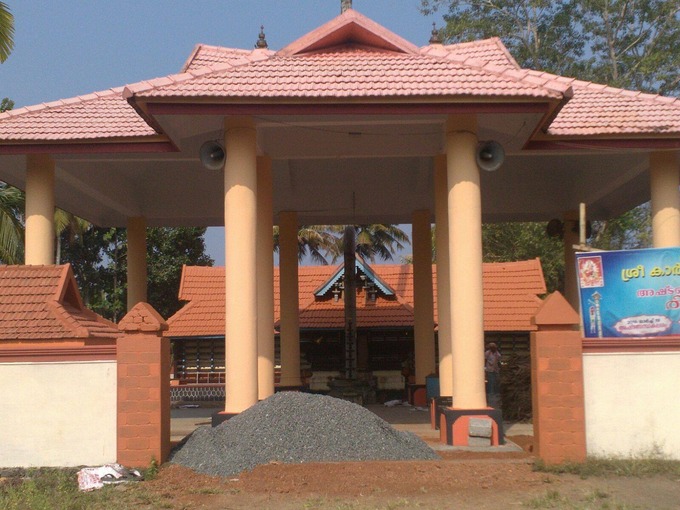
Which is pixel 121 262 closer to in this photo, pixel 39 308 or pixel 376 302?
pixel 376 302

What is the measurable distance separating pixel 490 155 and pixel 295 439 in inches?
216

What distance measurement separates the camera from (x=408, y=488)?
10.5 metres

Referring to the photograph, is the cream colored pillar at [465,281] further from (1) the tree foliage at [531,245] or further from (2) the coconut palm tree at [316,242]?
(2) the coconut palm tree at [316,242]

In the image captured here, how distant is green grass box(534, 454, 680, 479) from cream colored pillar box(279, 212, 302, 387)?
31.9 feet

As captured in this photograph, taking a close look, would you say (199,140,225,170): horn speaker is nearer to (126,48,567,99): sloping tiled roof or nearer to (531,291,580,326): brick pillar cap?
(126,48,567,99): sloping tiled roof

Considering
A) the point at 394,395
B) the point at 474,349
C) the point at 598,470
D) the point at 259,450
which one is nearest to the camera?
the point at 598,470

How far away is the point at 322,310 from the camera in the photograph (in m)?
28.2

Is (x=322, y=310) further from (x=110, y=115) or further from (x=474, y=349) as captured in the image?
(x=474, y=349)

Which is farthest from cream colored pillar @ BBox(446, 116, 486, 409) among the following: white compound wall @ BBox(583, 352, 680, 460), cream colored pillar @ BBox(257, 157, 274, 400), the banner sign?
cream colored pillar @ BBox(257, 157, 274, 400)

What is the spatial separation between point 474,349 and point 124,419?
5.07 m

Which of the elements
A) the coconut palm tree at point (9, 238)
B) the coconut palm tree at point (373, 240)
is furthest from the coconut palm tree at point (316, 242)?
the coconut palm tree at point (9, 238)

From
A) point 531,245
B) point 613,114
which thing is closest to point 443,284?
point 613,114

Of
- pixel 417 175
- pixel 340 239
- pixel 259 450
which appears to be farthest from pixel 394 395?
pixel 340 239

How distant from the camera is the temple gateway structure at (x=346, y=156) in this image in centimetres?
1340
